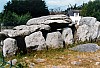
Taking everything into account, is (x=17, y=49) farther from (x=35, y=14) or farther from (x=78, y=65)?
(x=35, y=14)

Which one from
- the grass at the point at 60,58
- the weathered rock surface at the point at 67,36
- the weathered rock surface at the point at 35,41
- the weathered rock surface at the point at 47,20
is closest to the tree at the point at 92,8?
the weathered rock surface at the point at 47,20

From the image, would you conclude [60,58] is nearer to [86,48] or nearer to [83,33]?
[86,48]

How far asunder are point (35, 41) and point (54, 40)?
3.29 ft

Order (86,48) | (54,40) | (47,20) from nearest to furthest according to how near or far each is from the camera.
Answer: (86,48)
(54,40)
(47,20)

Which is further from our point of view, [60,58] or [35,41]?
[35,41]

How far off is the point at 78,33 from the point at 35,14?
43.2 feet

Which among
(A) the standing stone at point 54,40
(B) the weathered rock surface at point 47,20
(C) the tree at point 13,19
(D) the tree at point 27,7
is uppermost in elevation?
(B) the weathered rock surface at point 47,20

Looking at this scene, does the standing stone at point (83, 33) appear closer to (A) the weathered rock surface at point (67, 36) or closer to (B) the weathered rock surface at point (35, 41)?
(A) the weathered rock surface at point (67, 36)

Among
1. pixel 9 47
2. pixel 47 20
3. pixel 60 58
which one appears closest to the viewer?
pixel 60 58

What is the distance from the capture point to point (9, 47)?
12.8m

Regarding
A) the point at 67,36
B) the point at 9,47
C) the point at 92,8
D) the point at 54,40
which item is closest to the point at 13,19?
the point at 67,36

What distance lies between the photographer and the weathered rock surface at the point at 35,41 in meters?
13.3

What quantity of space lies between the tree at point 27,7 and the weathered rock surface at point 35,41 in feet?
47.9

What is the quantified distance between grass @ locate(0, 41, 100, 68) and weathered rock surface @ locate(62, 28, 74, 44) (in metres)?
1.10
